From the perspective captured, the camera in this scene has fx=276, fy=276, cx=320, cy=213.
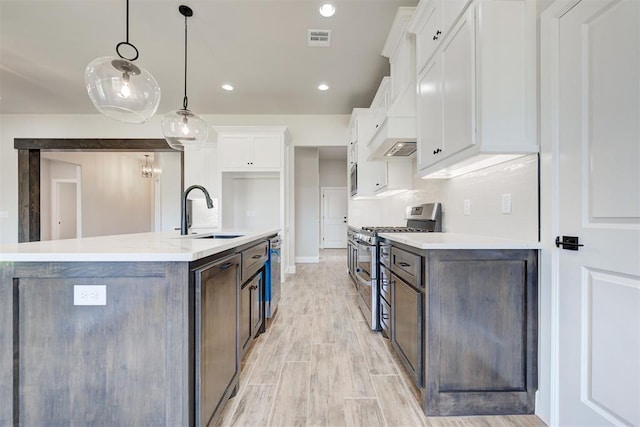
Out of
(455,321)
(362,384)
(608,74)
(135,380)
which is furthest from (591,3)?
(135,380)

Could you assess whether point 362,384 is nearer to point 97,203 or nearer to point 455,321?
point 455,321

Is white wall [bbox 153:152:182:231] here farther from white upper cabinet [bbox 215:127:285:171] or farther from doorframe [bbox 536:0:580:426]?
doorframe [bbox 536:0:580:426]

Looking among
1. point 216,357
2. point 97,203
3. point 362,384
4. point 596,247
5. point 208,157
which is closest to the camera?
point 596,247

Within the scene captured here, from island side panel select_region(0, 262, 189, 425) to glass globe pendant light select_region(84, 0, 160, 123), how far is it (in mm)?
1323

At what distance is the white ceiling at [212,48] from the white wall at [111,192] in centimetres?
252

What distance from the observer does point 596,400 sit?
116cm

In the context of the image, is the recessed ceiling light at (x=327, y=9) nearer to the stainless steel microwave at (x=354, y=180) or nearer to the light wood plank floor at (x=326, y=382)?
the stainless steel microwave at (x=354, y=180)

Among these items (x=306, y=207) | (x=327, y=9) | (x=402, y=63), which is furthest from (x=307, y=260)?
(x=327, y=9)

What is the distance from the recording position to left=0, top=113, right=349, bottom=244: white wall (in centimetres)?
509

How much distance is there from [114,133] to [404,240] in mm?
5734

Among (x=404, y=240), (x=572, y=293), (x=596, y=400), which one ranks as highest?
(x=404, y=240)

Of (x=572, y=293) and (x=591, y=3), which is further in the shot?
(x=572, y=293)

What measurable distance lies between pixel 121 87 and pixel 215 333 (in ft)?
5.75

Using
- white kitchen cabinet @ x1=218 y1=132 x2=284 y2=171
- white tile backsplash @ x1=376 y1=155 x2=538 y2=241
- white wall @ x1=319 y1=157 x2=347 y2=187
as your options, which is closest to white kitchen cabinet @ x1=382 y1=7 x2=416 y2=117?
white tile backsplash @ x1=376 y1=155 x2=538 y2=241
